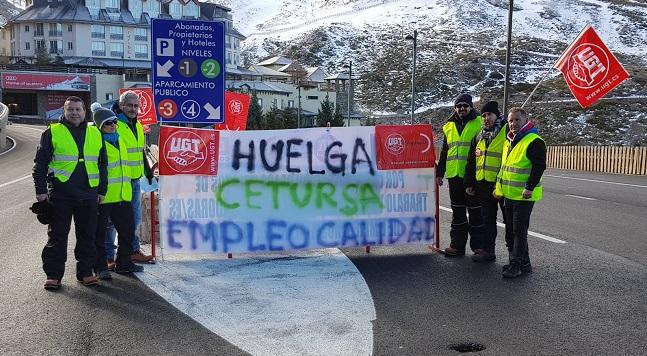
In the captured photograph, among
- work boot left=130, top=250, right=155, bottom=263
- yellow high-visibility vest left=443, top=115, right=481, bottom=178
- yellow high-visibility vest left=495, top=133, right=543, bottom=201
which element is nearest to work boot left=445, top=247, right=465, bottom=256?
yellow high-visibility vest left=443, top=115, right=481, bottom=178

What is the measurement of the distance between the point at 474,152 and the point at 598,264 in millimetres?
2016

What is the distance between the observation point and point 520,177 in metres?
7.06

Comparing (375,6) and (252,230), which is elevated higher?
(375,6)

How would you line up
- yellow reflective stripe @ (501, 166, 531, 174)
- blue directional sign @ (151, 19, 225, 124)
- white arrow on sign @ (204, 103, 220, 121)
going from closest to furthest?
yellow reflective stripe @ (501, 166, 531, 174) → blue directional sign @ (151, 19, 225, 124) → white arrow on sign @ (204, 103, 220, 121)

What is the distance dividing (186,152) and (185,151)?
2cm

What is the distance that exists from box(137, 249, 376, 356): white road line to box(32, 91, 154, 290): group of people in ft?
1.83

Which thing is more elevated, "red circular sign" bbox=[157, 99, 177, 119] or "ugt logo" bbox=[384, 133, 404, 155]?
"red circular sign" bbox=[157, 99, 177, 119]

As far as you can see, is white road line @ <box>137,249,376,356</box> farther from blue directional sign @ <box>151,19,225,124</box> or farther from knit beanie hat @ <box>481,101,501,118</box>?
knit beanie hat @ <box>481,101,501,118</box>

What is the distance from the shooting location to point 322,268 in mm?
7516

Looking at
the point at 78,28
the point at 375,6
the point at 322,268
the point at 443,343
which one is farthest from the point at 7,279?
the point at 375,6

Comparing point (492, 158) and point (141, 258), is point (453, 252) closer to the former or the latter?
point (492, 158)

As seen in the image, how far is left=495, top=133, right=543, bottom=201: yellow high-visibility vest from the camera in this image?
7.00 meters

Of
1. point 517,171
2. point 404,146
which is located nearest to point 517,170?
point 517,171

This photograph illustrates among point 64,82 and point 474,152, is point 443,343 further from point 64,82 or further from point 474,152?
point 64,82
